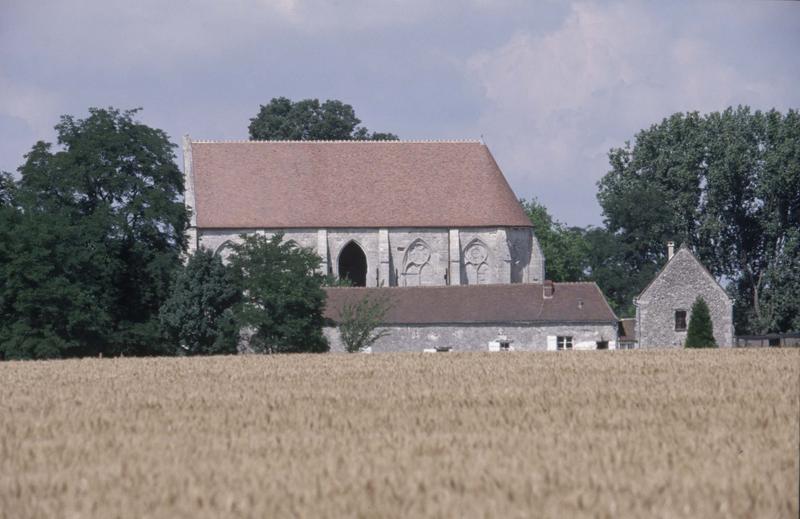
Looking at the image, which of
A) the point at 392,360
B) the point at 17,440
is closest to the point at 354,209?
the point at 392,360

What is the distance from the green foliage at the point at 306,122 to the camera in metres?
89.9

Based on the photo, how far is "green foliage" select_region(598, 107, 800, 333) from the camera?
7881 centimetres

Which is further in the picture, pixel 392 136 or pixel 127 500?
pixel 392 136

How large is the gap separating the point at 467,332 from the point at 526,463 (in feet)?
145

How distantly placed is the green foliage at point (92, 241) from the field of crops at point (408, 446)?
80.7 feet

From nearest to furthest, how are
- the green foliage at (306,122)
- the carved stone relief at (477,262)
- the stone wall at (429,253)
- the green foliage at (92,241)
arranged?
the green foliage at (92,241) < the stone wall at (429,253) < the carved stone relief at (477,262) < the green foliage at (306,122)

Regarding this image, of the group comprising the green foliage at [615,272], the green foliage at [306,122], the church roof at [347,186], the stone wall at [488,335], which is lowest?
the stone wall at [488,335]

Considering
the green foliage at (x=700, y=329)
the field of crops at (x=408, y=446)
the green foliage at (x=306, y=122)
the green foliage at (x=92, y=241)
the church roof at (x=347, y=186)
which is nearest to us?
the field of crops at (x=408, y=446)

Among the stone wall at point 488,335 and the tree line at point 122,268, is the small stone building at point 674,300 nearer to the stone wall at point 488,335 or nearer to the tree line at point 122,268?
the stone wall at point 488,335

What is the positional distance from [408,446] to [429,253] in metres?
56.4

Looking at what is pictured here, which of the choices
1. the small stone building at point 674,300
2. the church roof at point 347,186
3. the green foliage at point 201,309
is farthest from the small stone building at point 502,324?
the church roof at point 347,186

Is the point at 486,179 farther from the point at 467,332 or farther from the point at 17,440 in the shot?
the point at 17,440

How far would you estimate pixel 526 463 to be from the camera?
40.0 ft

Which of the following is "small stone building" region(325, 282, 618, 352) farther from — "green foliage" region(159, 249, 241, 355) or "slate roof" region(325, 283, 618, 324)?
"green foliage" region(159, 249, 241, 355)
